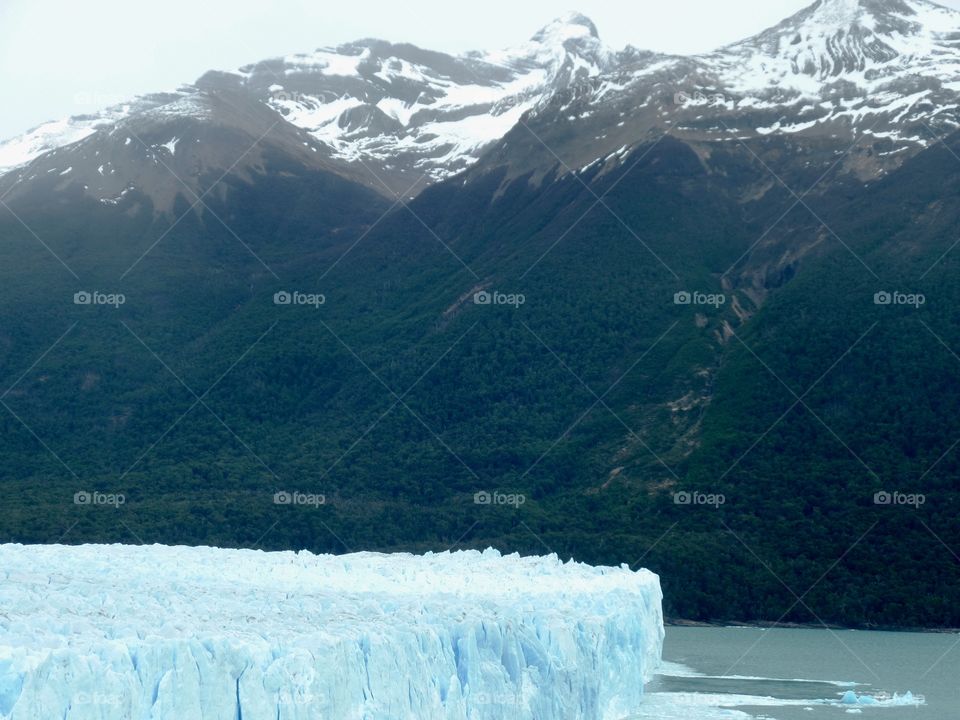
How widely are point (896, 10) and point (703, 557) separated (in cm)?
5570

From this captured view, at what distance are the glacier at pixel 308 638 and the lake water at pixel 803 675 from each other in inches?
78.9

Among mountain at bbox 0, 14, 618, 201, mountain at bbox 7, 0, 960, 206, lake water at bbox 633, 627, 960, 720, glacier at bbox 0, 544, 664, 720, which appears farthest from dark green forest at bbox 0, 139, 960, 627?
glacier at bbox 0, 544, 664, 720

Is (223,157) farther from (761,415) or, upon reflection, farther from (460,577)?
(460,577)

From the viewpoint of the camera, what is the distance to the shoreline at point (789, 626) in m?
47.1

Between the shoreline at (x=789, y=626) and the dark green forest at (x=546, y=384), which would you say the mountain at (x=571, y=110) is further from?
the shoreline at (x=789, y=626)

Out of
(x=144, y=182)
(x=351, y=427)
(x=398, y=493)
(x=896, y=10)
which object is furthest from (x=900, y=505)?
(x=144, y=182)

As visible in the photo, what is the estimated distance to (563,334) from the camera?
7131cm

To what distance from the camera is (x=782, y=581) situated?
163 feet

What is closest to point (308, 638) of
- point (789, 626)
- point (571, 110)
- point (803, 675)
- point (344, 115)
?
point (803, 675)

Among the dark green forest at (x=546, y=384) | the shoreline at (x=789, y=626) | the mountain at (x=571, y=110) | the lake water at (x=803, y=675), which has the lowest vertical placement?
the lake water at (x=803, y=675)

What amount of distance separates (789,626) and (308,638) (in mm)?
33670

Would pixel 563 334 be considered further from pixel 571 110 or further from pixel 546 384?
pixel 571 110

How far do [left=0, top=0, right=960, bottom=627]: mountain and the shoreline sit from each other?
0.33 meters

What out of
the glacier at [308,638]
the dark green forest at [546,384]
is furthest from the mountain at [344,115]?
the glacier at [308,638]
